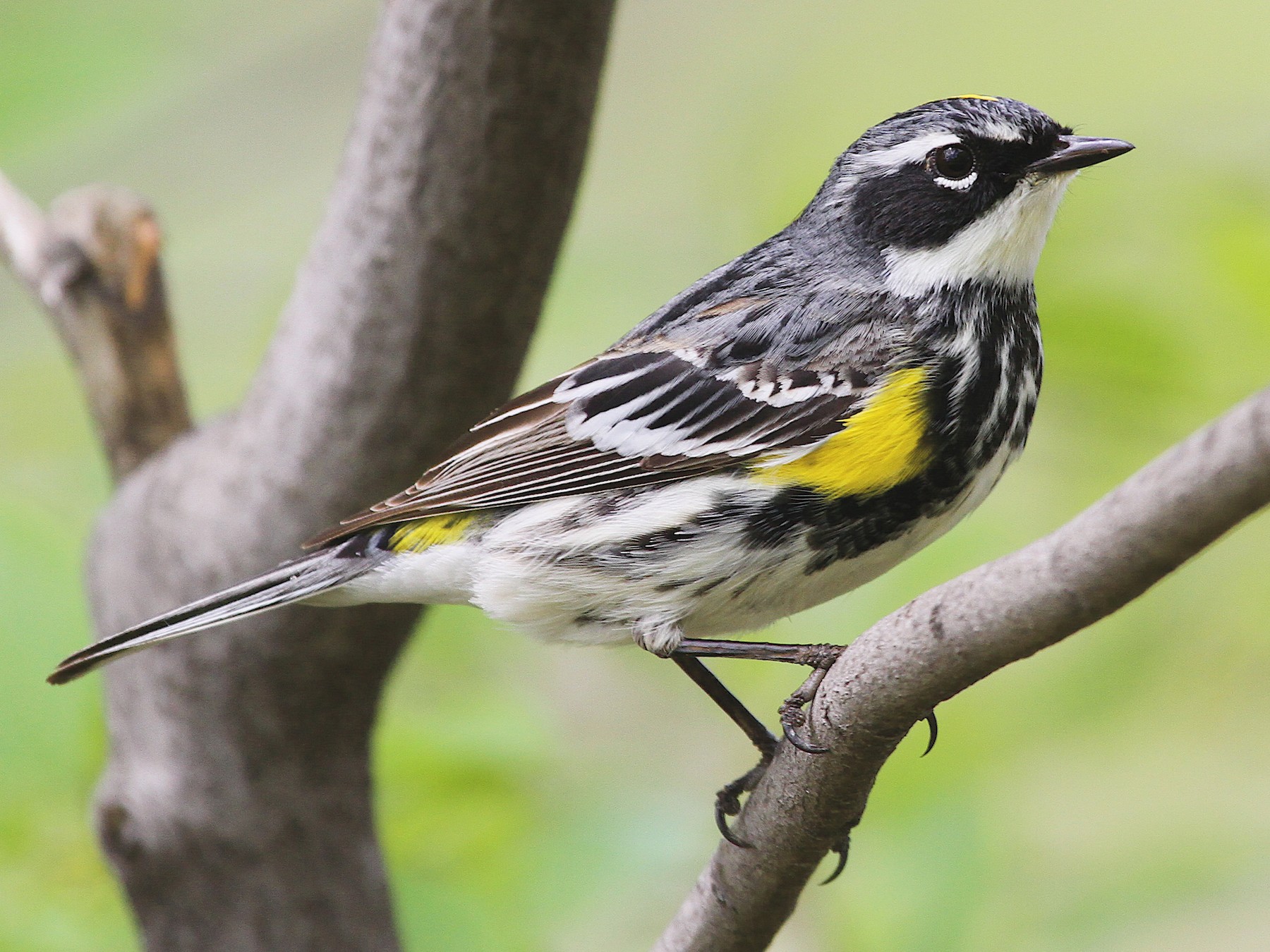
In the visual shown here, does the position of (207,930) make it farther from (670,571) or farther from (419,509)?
(670,571)

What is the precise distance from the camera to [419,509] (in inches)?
91.3

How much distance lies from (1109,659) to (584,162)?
4.59ft

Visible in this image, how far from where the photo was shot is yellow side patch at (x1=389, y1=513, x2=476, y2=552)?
239 centimetres

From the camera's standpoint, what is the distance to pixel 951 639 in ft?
4.47

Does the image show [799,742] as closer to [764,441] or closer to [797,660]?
[797,660]

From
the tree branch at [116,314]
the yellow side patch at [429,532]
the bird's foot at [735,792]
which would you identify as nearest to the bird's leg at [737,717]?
the bird's foot at [735,792]

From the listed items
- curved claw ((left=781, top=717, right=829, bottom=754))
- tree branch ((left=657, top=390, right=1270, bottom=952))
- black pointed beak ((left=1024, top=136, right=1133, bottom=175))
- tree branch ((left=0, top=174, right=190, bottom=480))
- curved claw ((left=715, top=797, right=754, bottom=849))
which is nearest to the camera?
tree branch ((left=657, top=390, right=1270, bottom=952))

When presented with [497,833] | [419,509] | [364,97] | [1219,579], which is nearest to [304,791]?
[497,833]

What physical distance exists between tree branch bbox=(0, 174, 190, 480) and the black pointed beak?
2212mm

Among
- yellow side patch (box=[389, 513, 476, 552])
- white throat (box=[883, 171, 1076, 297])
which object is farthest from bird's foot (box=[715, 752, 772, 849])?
white throat (box=[883, 171, 1076, 297])

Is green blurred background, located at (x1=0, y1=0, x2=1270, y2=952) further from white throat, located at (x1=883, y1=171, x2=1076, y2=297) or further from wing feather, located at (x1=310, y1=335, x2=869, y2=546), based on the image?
wing feather, located at (x1=310, y1=335, x2=869, y2=546)

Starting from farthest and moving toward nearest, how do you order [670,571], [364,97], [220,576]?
[220,576] → [364,97] → [670,571]

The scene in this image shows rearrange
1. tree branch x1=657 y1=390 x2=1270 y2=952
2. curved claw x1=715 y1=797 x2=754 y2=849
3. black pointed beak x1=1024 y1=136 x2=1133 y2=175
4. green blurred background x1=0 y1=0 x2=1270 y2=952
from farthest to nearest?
green blurred background x1=0 y1=0 x2=1270 y2=952 < black pointed beak x1=1024 y1=136 x2=1133 y2=175 < curved claw x1=715 y1=797 x2=754 y2=849 < tree branch x1=657 y1=390 x2=1270 y2=952

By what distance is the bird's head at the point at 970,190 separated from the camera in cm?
227
